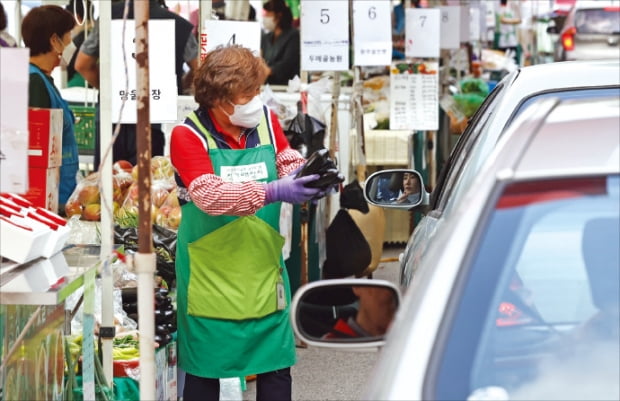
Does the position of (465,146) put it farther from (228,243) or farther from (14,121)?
(14,121)

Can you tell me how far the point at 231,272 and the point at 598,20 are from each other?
62.4 ft

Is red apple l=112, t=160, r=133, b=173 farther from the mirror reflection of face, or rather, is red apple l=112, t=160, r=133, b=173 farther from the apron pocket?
the mirror reflection of face

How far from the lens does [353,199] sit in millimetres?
8453

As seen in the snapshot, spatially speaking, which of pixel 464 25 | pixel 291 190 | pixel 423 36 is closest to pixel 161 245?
pixel 291 190

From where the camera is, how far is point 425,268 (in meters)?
2.67

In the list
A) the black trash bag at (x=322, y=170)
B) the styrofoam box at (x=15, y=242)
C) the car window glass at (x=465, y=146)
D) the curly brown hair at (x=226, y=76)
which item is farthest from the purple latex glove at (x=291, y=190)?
the styrofoam box at (x=15, y=242)

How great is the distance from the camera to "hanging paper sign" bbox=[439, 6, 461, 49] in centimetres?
1148

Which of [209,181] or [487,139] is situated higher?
[487,139]

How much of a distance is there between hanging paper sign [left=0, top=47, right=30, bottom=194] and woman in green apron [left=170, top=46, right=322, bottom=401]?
1.37m

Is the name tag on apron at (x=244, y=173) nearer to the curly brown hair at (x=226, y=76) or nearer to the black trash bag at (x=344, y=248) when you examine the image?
the curly brown hair at (x=226, y=76)

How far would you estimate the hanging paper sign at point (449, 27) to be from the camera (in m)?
11.5

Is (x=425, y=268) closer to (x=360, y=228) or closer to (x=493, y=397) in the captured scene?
(x=493, y=397)

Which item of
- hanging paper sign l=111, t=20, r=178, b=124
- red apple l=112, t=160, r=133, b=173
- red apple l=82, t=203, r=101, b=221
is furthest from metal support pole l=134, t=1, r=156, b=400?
red apple l=112, t=160, r=133, b=173

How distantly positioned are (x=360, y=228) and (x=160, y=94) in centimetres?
360
